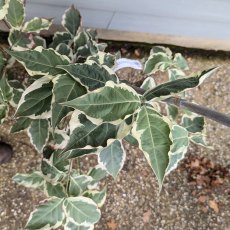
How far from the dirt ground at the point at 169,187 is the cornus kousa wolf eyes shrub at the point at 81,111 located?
1.13 ft

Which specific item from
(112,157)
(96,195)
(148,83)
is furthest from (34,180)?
(148,83)

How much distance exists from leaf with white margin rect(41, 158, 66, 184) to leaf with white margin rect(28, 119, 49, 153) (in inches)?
2.3

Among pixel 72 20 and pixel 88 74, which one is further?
pixel 72 20

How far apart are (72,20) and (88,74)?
590 millimetres

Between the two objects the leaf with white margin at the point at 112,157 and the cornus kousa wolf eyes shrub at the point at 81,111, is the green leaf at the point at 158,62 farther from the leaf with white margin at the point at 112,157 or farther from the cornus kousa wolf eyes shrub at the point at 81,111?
the leaf with white margin at the point at 112,157

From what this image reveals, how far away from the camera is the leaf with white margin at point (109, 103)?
864mm

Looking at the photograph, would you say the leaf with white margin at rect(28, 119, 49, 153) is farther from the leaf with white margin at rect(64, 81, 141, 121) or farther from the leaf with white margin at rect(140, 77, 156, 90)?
the leaf with white margin at rect(64, 81, 141, 121)

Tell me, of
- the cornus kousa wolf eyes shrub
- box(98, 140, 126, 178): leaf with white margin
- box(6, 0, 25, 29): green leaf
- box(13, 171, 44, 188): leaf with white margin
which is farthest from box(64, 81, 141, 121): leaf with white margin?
box(13, 171, 44, 188): leaf with white margin

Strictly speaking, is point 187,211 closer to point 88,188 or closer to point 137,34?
point 88,188

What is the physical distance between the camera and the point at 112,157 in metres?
1.31

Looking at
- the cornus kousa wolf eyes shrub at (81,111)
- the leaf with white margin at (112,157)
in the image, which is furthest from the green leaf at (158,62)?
the leaf with white margin at (112,157)

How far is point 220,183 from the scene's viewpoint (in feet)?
7.00

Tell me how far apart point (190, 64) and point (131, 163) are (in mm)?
579

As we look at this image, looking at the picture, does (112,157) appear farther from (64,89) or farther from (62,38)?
(62,38)
